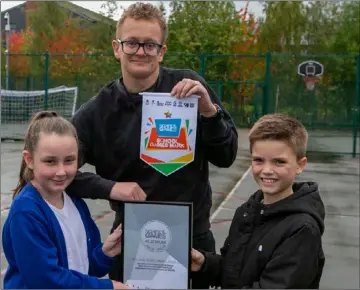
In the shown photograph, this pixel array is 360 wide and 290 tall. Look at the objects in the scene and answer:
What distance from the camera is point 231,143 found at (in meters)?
2.27

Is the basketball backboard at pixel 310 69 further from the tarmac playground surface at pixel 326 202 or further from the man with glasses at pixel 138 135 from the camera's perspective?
the man with glasses at pixel 138 135

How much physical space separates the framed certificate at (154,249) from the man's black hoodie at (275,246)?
23 centimetres

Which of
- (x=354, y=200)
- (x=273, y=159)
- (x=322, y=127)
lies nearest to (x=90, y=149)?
(x=273, y=159)

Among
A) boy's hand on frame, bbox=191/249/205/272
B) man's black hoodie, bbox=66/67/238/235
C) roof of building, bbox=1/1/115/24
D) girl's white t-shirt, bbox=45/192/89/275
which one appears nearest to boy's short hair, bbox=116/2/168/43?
man's black hoodie, bbox=66/67/238/235

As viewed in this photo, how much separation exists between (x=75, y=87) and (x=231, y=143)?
1528 cm

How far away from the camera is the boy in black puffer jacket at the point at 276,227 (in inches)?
76.0

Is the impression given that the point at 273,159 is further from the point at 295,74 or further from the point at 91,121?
the point at 295,74

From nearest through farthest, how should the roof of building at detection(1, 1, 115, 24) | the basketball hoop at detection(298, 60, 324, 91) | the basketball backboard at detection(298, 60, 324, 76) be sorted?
1. the basketball hoop at detection(298, 60, 324, 91)
2. the basketball backboard at detection(298, 60, 324, 76)
3. the roof of building at detection(1, 1, 115, 24)

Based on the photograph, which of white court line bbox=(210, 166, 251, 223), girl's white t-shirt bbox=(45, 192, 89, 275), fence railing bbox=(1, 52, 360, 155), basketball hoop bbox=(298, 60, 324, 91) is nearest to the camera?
girl's white t-shirt bbox=(45, 192, 89, 275)

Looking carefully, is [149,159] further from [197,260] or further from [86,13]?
[86,13]

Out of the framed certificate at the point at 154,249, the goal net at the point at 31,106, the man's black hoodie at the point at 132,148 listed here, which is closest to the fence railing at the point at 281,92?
the goal net at the point at 31,106

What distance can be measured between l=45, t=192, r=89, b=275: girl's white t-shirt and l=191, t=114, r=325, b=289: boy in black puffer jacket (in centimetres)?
41

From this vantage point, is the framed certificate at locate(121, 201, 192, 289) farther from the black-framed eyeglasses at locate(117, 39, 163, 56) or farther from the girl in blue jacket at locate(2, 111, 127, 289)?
the black-framed eyeglasses at locate(117, 39, 163, 56)

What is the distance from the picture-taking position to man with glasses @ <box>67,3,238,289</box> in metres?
2.17
